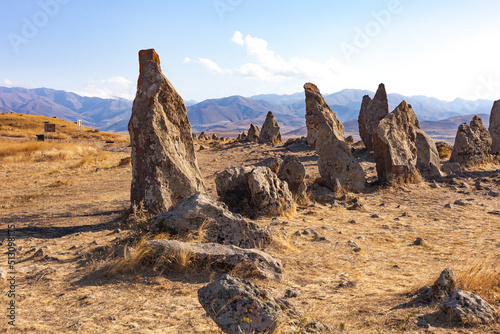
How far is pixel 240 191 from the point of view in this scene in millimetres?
9203

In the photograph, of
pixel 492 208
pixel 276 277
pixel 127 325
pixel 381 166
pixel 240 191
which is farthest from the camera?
pixel 381 166

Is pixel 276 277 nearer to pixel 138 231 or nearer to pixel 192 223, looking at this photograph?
pixel 192 223

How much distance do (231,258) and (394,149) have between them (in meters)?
9.25

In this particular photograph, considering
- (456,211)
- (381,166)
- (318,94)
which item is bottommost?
(456,211)

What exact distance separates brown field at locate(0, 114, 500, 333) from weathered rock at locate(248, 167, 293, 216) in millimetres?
349

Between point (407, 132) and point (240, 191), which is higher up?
point (407, 132)

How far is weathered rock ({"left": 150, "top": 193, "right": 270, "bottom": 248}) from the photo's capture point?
241 inches

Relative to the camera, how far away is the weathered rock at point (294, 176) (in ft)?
34.8

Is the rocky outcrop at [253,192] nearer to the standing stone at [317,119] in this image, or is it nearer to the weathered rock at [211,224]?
the weathered rock at [211,224]

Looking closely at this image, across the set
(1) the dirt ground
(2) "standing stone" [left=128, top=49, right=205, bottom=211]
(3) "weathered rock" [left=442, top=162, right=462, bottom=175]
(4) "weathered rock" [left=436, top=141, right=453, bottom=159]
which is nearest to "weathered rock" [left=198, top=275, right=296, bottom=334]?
(1) the dirt ground

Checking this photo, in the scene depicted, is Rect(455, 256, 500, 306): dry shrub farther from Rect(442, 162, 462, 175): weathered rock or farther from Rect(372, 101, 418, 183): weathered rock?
Rect(442, 162, 462, 175): weathered rock

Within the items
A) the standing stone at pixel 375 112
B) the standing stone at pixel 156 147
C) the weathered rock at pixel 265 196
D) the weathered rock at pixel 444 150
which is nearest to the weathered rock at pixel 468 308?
the weathered rock at pixel 265 196

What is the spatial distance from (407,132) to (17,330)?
1308cm

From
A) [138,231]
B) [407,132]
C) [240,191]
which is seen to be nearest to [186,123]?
[240,191]
